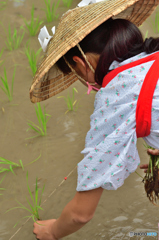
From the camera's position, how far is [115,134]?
124cm

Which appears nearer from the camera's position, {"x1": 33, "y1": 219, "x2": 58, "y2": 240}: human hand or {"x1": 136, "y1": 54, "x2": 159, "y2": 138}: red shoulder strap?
{"x1": 136, "y1": 54, "x2": 159, "y2": 138}: red shoulder strap

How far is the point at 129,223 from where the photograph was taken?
1.91m

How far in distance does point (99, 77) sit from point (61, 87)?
1.38ft

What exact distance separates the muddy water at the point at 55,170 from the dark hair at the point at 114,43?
911 millimetres

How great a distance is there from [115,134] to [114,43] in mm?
379

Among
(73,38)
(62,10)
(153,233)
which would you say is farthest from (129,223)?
(62,10)

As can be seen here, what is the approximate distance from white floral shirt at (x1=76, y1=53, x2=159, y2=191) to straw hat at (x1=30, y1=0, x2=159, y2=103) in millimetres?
239

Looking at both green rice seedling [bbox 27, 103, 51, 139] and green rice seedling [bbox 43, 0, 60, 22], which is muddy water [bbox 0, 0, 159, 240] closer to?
green rice seedling [bbox 27, 103, 51, 139]

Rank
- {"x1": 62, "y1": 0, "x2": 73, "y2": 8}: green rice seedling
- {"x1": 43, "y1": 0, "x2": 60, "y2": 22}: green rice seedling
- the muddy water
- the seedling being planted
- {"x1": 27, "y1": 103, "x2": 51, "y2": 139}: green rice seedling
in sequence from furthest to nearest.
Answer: {"x1": 62, "y1": 0, "x2": 73, "y2": 8}: green rice seedling < {"x1": 43, "y1": 0, "x2": 60, "y2": 22}: green rice seedling < {"x1": 27, "y1": 103, "x2": 51, "y2": 139}: green rice seedling < the muddy water < the seedling being planted

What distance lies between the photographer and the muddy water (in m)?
1.91

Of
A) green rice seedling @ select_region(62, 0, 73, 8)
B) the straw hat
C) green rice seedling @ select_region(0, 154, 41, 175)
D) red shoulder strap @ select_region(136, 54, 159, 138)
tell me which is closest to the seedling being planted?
red shoulder strap @ select_region(136, 54, 159, 138)

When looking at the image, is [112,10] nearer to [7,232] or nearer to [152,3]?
[152,3]

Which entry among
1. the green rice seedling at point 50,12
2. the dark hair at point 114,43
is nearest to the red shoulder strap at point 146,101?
the dark hair at point 114,43

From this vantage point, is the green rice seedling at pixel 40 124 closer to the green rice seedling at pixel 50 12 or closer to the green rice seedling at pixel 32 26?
the green rice seedling at pixel 32 26
